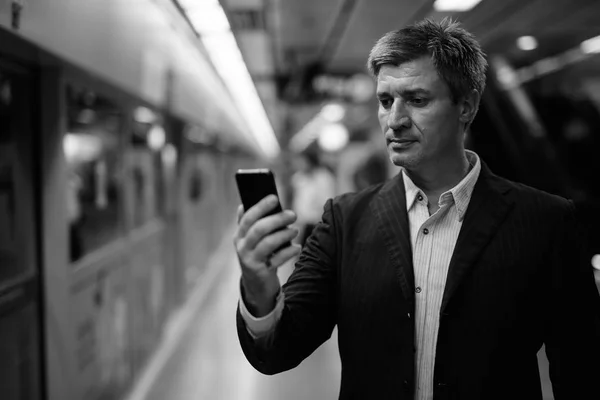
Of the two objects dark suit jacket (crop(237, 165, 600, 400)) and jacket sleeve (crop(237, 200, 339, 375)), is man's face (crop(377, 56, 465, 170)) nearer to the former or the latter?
dark suit jacket (crop(237, 165, 600, 400))

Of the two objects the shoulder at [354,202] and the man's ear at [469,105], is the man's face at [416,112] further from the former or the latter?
the shoulder at [354,202]

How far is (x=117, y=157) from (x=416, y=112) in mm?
3015

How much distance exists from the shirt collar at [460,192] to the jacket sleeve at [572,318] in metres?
0.21

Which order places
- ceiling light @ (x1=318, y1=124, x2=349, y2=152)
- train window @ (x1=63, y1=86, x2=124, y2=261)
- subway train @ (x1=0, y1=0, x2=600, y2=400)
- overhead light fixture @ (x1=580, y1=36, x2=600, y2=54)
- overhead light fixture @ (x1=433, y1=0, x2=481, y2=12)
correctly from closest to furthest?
1. subway train @ (x1=0, y1=0, x2=600, y2=400)
2. train window @ (x1=63, y1=86, x2=124, y2=261)
3. overhead light fixture @ (x1=433, y1=0, x2=481, y2=12)
4. overhead light fixture @ (x1=580, y1=36, x2=600, y2=54)
5. ceiling light @ (x1=318, y1=124, x2=349, y2=152)

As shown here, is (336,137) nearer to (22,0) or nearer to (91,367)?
(91,367)

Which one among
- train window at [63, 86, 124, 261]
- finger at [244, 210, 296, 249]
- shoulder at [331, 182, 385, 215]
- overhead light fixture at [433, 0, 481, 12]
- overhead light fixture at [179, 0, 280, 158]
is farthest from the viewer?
overhead light fixture at [433, 0, 481, 12]

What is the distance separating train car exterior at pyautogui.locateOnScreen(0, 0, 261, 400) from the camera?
7.71ft

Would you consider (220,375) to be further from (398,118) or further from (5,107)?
(398,118)

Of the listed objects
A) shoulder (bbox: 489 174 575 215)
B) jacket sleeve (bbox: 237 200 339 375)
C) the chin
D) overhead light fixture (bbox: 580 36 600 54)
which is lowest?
jacket sleeve (bbox: 237 200 339 375)

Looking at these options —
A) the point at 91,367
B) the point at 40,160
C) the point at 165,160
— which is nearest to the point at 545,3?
the point at 40,160

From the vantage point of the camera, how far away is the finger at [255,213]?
A: 1.05 metres

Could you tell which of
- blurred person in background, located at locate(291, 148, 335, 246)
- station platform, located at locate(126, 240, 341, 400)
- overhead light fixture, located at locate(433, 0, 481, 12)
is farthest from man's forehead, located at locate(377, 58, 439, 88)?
blurred person in background, located at locate(291, 148, 335, 246)

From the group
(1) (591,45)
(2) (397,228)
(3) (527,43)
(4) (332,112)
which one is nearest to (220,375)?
(2) (397,228)

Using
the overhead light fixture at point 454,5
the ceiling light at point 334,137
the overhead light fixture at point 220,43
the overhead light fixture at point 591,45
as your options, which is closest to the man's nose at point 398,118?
the overhead light fixture at point 220,43
